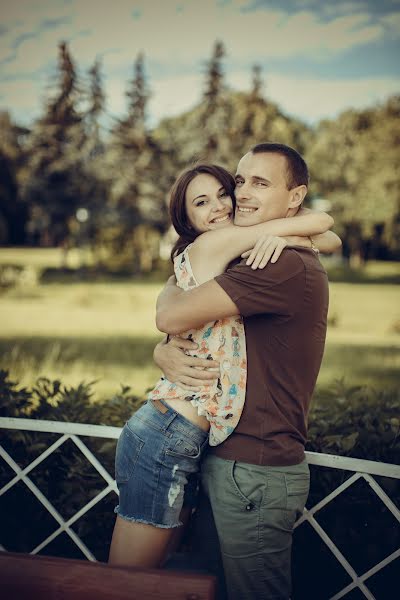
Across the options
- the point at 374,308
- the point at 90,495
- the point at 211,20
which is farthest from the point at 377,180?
the point at 90,495

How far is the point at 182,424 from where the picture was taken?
2055 mm

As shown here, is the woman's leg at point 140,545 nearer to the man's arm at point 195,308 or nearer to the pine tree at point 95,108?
the man's arm at point 195,308

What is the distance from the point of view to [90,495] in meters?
2.80

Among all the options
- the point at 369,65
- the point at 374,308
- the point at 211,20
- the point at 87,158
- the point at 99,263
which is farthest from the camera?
the point at 99,263

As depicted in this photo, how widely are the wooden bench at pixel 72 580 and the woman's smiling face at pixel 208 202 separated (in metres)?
1.33

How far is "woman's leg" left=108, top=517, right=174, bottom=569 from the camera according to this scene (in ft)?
6.66

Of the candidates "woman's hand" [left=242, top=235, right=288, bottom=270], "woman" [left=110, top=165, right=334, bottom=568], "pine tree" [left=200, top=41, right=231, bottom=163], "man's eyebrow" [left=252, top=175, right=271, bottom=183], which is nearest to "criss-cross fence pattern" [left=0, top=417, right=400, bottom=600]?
"woman" [left=110, top=165, right=334, bottom=568]

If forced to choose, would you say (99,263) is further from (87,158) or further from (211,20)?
(211,20)

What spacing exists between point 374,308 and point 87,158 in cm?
1747


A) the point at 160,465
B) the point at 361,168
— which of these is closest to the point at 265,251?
the point at 160,465

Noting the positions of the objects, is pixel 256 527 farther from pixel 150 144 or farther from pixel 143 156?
pixel 150 144

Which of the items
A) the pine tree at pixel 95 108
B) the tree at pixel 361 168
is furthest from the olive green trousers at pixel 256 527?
the tree at pixel 361 168

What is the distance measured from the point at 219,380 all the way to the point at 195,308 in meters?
0.28

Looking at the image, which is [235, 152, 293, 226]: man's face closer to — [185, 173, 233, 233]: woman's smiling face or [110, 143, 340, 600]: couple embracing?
[110, 143, 340, 600]: couple embracing
